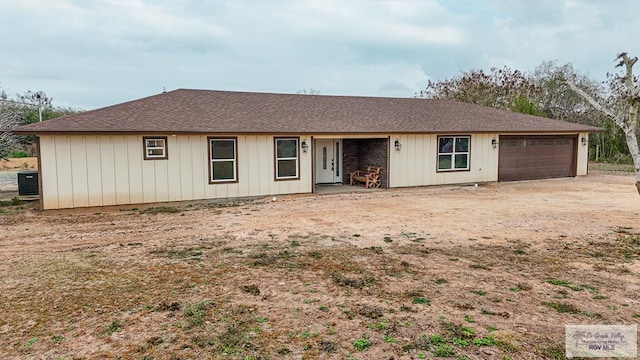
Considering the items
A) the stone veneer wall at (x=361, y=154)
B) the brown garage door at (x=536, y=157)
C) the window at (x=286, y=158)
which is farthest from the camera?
the brown garage door at (x=536, y=157)

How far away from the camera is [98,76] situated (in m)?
24.3

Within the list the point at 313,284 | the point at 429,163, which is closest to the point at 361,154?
the point at 429,163

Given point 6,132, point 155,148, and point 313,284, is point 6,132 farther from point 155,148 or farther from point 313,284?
point 313,284

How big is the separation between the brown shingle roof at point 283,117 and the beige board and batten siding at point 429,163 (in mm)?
443

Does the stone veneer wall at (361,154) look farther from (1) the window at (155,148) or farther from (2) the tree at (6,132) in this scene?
(2) the tree at (6,132)

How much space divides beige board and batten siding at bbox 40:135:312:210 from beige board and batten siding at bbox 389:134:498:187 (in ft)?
14.6

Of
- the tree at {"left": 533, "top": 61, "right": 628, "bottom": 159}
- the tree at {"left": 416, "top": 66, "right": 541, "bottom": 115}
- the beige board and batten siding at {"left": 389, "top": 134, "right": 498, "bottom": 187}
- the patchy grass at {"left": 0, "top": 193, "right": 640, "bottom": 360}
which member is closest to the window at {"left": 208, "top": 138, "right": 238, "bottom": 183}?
the patchy grass at {"left": 0, "top": 193, "right": 640, "bottom": 360}

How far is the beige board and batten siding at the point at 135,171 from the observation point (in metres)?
10.6

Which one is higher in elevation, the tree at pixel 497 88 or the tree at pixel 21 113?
the tree at pixel 497 88

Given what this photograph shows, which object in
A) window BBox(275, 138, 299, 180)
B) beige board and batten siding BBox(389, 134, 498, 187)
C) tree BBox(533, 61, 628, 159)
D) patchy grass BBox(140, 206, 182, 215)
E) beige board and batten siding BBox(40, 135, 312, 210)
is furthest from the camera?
tree BBox(533, 61, 628, 159)

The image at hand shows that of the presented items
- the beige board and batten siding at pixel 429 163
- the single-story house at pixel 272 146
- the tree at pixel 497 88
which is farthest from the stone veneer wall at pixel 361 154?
the tree at pixel 497 88

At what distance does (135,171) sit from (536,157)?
15.4m

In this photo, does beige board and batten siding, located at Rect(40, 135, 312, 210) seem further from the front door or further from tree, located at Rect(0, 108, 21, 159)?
tree, located at Rect(0, 108, 21, 159)

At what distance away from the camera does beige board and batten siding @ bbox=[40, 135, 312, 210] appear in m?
10.6
